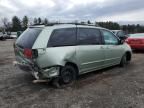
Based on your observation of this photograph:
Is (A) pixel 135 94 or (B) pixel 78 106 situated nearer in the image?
(B) pixel 78 106

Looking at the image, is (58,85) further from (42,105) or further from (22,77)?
(22,77)

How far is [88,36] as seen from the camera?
693cm

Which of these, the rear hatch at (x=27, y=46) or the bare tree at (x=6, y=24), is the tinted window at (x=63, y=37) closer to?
the rear hatch at (x=27, y=46)

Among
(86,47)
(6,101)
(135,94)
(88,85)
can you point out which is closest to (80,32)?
(86,47)

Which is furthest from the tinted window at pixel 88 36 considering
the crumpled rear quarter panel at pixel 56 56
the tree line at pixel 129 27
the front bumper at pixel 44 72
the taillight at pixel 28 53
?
the tree line at pixel 129 27

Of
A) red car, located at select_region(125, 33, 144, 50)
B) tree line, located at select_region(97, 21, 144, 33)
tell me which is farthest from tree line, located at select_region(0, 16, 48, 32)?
red car, located at select_region(125, 33, 144, 50)

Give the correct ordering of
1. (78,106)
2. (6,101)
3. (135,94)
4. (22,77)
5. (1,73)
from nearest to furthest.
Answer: (78,106) → (6,101) → (135,94) → (22,77) → (1,73)

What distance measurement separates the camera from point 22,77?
7258 mm

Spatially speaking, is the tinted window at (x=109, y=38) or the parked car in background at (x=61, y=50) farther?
the tinted window at (x=109, y=38)

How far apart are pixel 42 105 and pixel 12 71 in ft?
12.3

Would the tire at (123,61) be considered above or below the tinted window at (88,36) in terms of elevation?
below

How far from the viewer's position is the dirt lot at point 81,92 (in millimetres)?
4863

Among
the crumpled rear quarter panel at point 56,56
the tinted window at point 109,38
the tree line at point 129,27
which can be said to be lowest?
the crumpled rear quarter panel at point 56,56

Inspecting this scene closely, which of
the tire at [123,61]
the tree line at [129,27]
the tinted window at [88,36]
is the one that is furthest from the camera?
the tree line at [129,27]
